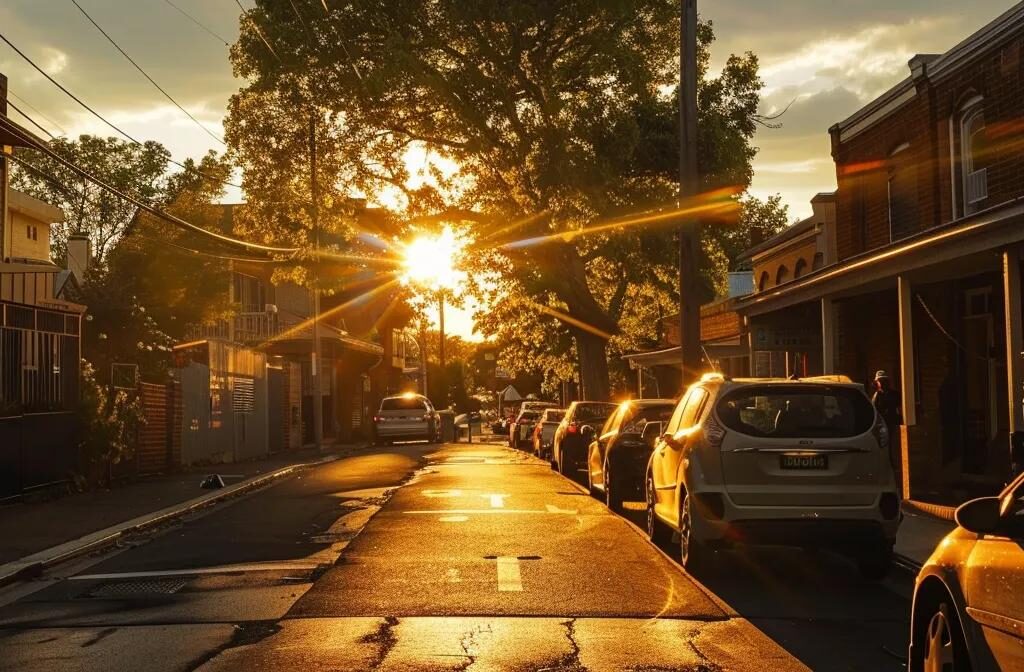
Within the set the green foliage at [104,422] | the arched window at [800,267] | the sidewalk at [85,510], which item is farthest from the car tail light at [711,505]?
the arched window at [800,267]

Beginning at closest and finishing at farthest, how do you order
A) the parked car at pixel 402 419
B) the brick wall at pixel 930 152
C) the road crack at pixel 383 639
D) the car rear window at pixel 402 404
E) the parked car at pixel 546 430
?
1. the road crack at pixel 383 639
2. the brick wall at pixel 930 152
3. the parked car at pixel 546 430
4. the parked car at pixel 402 419
5. the car rear window at pixel 402 404

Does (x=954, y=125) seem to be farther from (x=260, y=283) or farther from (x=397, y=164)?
(x=260, y=283)

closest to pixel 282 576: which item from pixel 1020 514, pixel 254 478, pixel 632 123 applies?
pixel 1020 514

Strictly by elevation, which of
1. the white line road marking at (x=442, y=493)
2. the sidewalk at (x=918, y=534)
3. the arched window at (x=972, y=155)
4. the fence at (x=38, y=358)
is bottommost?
the sidewalk at (x=918, y=534)

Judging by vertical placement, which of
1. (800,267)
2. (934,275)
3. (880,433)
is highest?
(800,267)

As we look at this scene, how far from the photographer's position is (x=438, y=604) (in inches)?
366

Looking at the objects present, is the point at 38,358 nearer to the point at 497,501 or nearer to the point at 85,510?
the point at 85,510

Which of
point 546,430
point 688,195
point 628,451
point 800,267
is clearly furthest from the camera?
point 546,430

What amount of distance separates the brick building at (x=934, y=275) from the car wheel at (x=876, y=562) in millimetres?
3697

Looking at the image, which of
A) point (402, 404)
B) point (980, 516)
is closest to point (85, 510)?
point (980, 516)

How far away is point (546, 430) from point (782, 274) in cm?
730

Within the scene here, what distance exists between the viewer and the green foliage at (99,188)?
57406mm

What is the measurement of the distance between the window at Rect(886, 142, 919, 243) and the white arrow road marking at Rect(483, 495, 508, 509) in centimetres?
814

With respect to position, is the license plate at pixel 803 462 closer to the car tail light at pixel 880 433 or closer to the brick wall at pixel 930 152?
the car tail light at pixel 880 433
